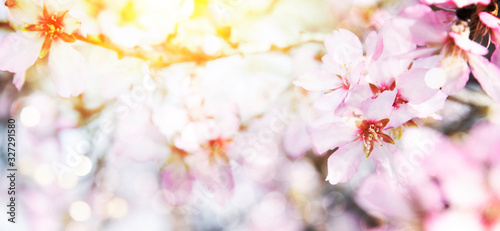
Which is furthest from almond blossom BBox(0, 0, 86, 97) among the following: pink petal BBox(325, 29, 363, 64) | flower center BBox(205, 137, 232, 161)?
pink petal BBox(325, 29, 363, 64)

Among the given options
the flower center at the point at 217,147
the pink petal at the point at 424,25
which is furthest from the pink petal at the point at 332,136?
the flower center at the point at 217,147

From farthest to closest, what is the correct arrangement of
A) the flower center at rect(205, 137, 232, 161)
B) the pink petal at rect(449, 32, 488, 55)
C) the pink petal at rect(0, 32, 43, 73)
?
1. the flower center at rect(205, 137, 232, 161)
2. the pink petal at rect(0, 32, 43, 73)
3. the pink petal at rect(449, 32, 488, 55)

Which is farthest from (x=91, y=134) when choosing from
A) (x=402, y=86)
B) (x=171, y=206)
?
(x=402, y=86)

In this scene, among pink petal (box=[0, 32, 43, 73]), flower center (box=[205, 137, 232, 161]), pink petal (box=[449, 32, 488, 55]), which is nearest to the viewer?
pink petal (box=[449, 32, 488, 55])

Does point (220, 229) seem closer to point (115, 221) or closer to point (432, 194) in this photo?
point (115, 221)

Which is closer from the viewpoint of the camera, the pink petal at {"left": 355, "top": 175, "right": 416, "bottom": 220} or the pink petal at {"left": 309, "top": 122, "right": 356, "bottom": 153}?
the pink petal at {"left": 309, "top": 122, "right": 356, "bottom": 153}

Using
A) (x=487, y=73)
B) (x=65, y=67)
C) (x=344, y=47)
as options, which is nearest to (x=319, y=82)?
(x=344, y=47)

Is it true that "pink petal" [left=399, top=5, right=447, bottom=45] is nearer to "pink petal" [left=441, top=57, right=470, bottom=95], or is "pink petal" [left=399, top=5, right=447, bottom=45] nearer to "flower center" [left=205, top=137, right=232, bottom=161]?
"pink petal" [left=441, top=57, right=470, bottom=95]
